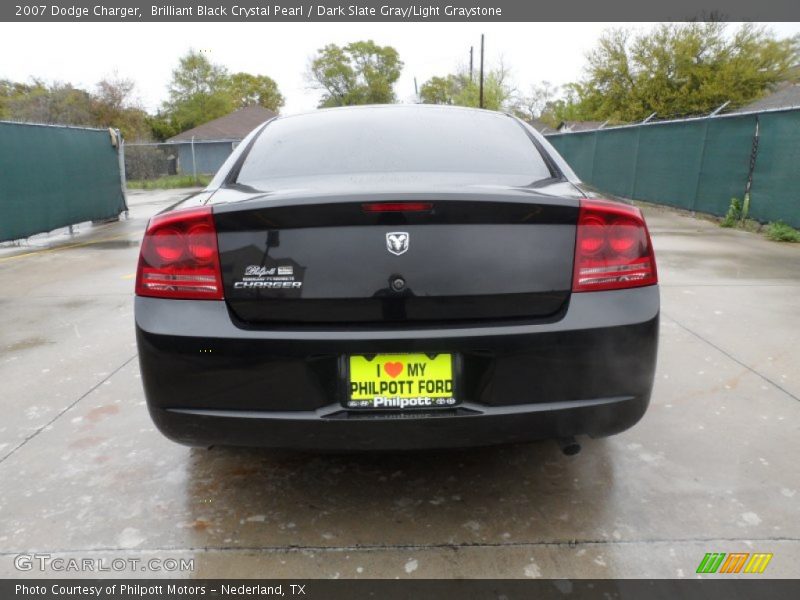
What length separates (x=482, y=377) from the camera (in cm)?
196

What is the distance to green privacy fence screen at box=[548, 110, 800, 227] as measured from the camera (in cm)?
901

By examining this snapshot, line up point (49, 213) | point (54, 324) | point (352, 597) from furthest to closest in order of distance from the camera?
point (49, 213) → point (54, 324) → point (352, 597)

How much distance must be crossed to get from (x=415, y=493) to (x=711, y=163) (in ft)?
35.3

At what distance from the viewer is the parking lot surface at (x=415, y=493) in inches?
81.2

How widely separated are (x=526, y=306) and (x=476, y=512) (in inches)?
33.3

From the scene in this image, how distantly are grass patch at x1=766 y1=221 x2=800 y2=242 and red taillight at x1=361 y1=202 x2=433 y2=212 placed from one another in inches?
337

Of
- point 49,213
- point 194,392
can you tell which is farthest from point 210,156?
point 194,392

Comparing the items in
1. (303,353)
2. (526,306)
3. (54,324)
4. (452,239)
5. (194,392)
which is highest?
(452,239)

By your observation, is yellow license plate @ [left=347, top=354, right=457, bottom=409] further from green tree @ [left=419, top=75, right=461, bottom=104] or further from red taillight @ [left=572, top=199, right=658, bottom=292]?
green tree @ [left=419, top=75, right=461, bottom=104]

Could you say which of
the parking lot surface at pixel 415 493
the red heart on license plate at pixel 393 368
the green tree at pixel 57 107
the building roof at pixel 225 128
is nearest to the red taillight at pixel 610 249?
the red heart on license plate at pixel 393 368

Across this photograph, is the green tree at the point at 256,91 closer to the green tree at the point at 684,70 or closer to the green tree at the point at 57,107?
the green tree at the point at 57,107

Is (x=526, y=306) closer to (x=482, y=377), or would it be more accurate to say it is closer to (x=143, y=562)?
(x=482, y=377)

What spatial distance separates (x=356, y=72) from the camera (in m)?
74.6

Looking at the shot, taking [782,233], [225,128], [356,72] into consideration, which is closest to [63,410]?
[782,233]
